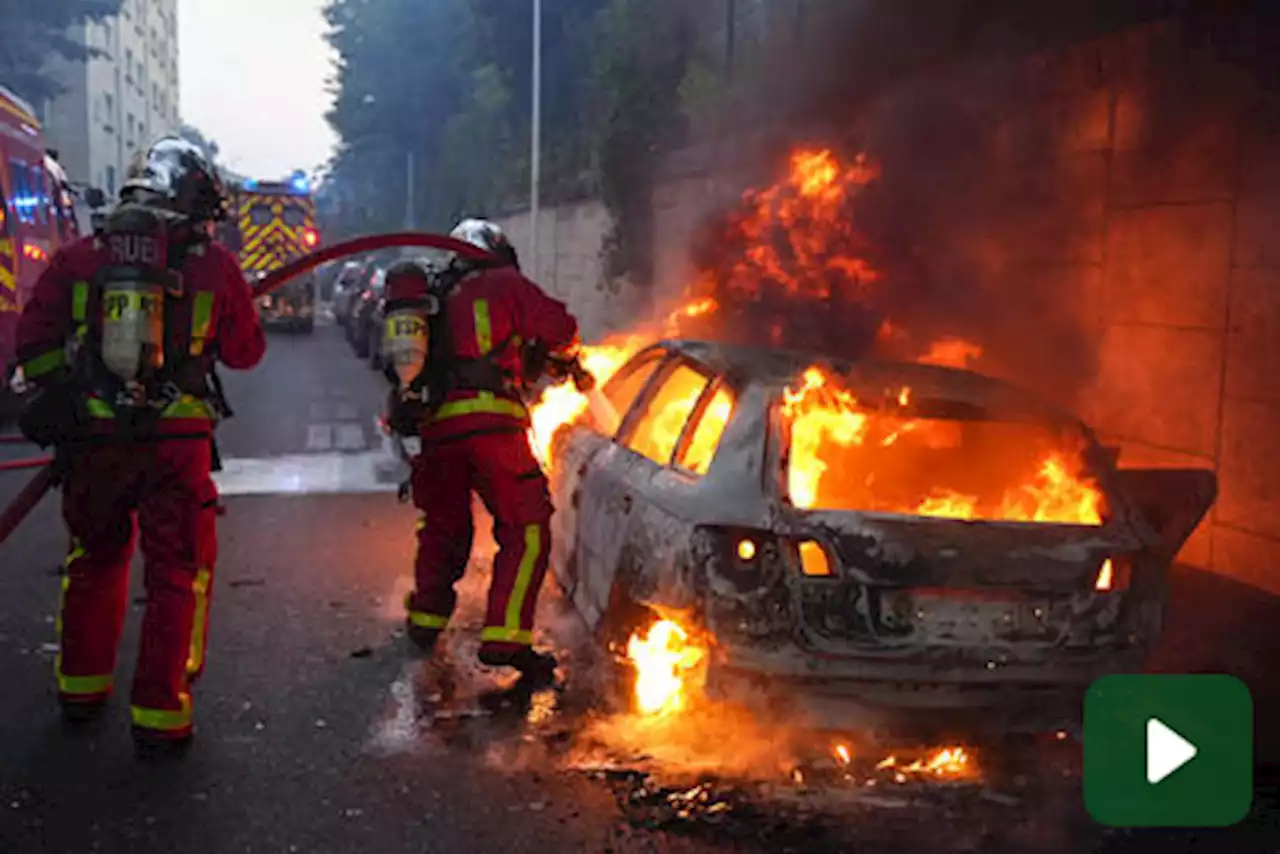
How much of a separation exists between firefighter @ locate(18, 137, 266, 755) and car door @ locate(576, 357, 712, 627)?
57.2 inches

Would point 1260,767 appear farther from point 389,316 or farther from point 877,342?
point 877,342

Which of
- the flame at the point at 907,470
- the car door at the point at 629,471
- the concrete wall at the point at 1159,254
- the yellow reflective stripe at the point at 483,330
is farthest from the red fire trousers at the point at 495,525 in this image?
the concrete wall at the point at 1159,254

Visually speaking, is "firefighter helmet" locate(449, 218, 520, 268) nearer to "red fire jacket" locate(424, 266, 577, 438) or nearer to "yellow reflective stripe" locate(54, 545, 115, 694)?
"red fire jacket" locate(424, 266, 577, 438)

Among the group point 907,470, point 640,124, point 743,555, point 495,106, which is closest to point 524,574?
point 743,555

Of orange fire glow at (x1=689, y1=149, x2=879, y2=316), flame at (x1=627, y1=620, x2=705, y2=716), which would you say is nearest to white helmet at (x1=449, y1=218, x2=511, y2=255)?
flame at (x1=627, y1=620, x2=705, y2=716)

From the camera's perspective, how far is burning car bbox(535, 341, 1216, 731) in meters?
3.93

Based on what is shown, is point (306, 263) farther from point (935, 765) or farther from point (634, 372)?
point (935, 765)

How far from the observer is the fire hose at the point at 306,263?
15.5 feet

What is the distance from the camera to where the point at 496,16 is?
101ft

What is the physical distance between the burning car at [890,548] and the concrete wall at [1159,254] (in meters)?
2.12

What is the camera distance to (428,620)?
18.3 ft

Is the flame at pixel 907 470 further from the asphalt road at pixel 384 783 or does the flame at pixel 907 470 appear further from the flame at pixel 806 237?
the flame at pixel 806 237

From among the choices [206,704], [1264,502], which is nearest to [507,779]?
[206,704]

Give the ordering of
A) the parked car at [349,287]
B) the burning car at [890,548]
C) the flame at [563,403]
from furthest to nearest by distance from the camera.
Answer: the parked car at [349,287] → the flame at [563,403] → the burning car at [890,548]
